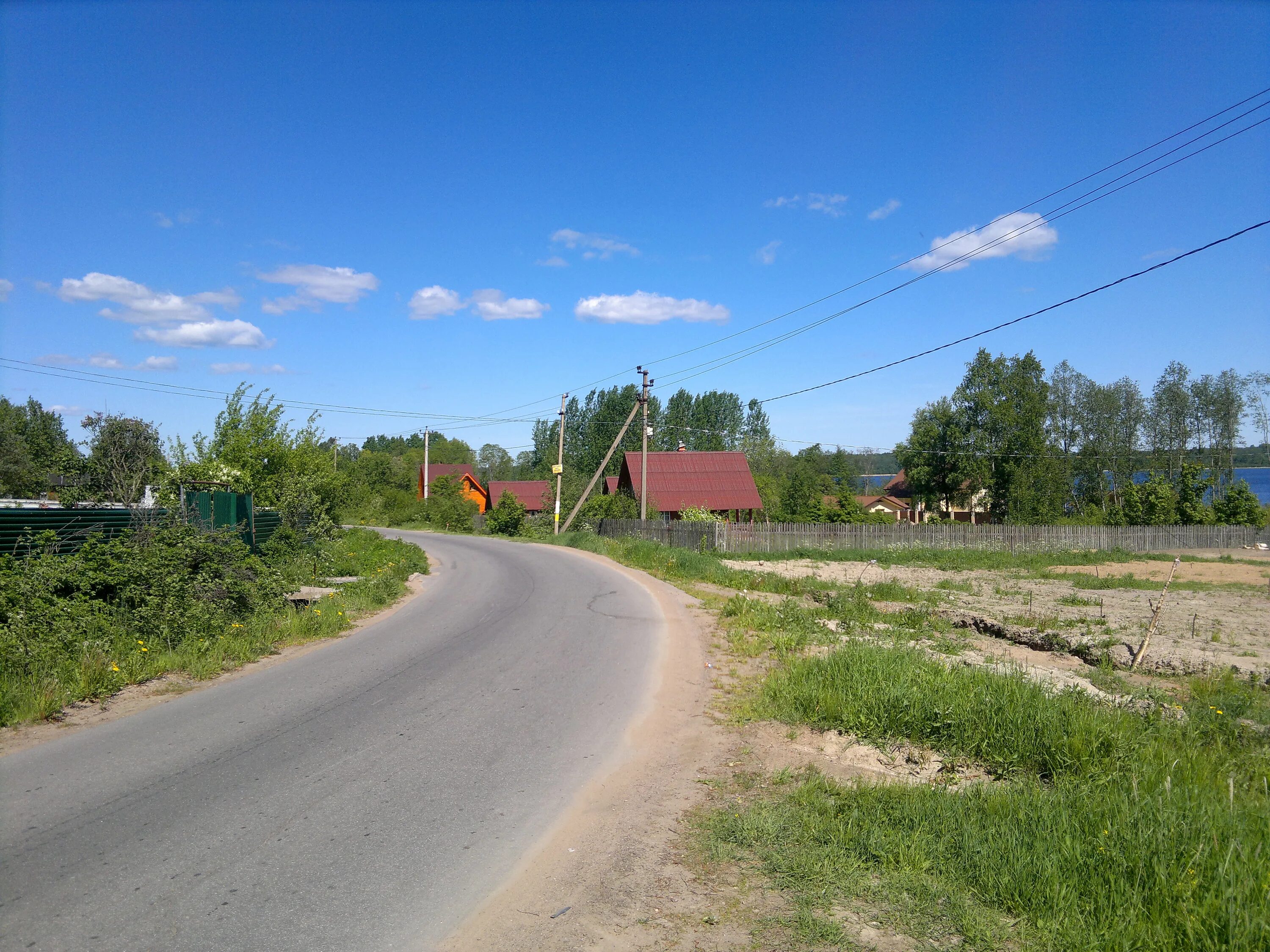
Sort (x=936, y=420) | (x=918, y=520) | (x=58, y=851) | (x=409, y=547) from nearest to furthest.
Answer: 1. (x=58, y=851)
2. (x=409, y=547)
3. (x=936, y=420)
4. (x=918, y=520)

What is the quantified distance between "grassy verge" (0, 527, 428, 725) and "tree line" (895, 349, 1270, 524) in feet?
174

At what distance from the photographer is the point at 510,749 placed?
21.9 ft

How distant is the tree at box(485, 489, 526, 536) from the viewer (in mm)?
49188

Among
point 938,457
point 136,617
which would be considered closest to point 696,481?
point 938,457

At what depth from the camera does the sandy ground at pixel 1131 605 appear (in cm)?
1152

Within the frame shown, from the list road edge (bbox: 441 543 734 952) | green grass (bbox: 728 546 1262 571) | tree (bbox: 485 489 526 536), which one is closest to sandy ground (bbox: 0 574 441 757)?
road edge (bbox: 441 543 734 952)

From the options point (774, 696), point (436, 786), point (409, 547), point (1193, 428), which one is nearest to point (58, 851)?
point (436, 786)

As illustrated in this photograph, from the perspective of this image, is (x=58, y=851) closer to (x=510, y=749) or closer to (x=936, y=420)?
(x=510, y=749)

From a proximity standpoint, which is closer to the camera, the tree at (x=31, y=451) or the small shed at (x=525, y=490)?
the tree at (x=31, y=451)

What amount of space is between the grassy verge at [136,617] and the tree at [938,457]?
5902cm

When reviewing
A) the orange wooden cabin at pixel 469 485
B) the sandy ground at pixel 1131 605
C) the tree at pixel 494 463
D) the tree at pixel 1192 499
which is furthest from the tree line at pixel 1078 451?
the tree at pixel 494 463

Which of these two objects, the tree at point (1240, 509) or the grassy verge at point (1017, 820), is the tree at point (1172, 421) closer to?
the tree at point (1240, 509)

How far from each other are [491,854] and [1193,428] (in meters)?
84.9

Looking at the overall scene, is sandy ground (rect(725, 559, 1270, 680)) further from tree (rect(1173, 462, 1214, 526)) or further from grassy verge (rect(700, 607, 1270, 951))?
tree (rect(1173, 462, 1214, 526))
